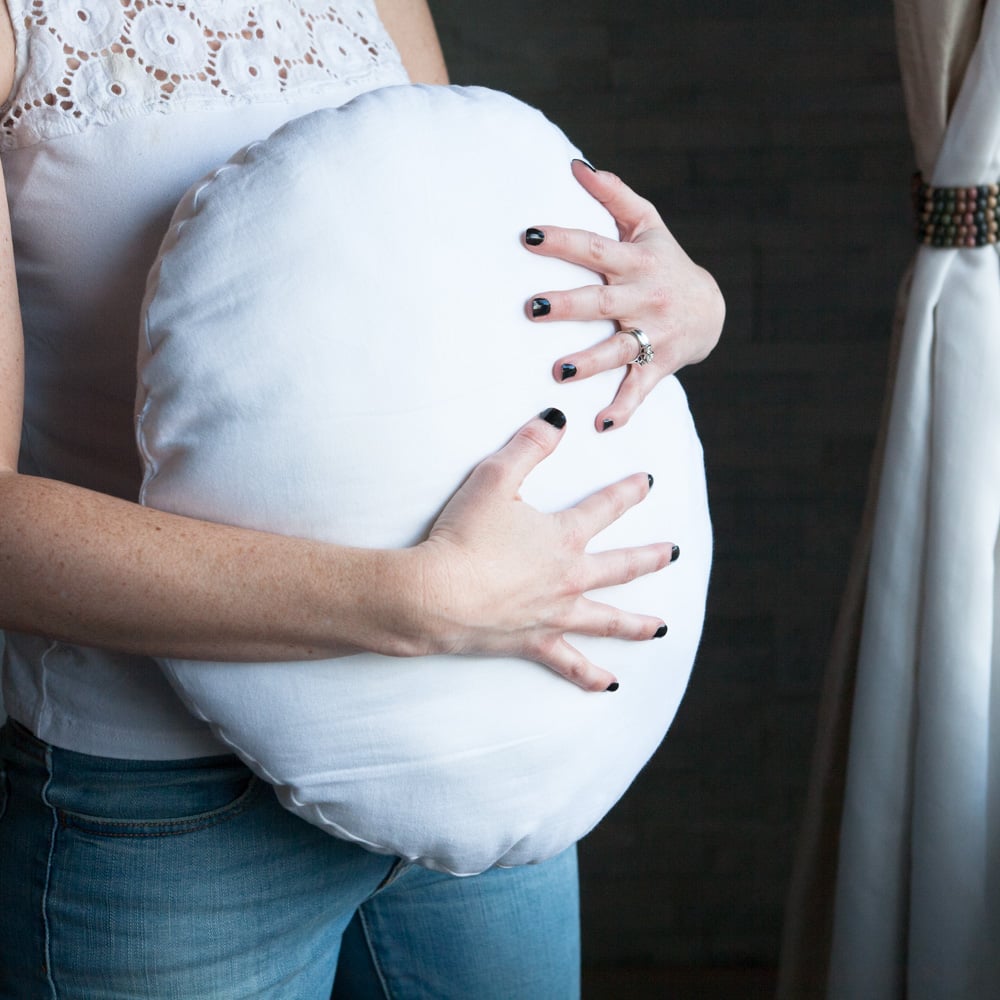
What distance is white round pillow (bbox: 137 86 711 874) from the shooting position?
71cm

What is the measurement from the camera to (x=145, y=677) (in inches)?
Answer: 32.9

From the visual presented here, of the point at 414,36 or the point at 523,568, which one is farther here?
the point at 414,36

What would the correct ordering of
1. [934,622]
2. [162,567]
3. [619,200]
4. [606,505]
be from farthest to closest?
[934,622] < [619,200] < [606,505] < [162,567]

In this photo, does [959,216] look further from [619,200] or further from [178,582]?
[178,582]

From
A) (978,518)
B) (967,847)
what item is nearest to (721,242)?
(978,518)

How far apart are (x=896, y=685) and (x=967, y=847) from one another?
0.19m

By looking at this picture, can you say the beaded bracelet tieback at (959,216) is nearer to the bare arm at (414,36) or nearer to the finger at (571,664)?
the bare arm at (414,36)

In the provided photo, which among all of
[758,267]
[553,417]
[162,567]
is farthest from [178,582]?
[758,267]

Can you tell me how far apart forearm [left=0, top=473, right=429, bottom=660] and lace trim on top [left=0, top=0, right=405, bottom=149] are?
27cm

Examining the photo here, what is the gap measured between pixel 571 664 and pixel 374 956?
1.22 ft

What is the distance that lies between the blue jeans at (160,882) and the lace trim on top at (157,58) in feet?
1.49

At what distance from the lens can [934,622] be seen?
1.25m

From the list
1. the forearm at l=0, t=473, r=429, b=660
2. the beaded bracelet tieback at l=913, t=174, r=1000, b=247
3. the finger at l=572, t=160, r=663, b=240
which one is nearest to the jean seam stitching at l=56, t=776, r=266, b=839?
the forearm at l=0, t=473, r=429, b=660

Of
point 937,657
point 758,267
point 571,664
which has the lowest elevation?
point 937,657
